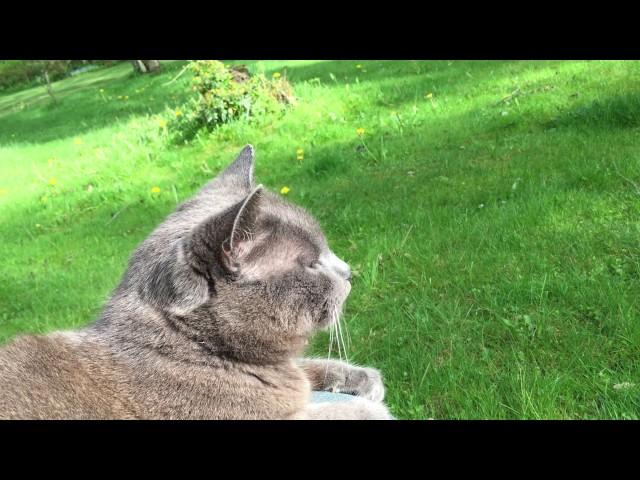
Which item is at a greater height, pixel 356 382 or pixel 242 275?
pixel 242 275

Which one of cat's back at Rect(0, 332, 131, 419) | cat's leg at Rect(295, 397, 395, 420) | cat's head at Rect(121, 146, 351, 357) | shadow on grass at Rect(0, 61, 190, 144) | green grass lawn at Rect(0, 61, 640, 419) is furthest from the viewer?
shadow on grass at Rect(0, 61, 190, 144)

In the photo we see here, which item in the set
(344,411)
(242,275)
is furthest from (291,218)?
(344,411)

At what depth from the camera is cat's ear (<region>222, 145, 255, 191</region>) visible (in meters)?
2.49

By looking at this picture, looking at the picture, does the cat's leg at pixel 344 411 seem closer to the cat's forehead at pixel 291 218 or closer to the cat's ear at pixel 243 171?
the cat's forehead at pixel 291 218

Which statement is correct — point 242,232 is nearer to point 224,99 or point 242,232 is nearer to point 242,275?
point 242,275

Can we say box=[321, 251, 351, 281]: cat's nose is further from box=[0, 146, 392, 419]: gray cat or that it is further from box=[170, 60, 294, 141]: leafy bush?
box=[170, 60, 294, 141]: leafy bush

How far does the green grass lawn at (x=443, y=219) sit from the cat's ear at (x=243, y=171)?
3.96 feet

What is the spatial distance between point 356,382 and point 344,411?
0.44 m

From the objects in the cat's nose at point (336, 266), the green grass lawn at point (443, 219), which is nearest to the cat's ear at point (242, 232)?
the cat's nose at point (336, 266)

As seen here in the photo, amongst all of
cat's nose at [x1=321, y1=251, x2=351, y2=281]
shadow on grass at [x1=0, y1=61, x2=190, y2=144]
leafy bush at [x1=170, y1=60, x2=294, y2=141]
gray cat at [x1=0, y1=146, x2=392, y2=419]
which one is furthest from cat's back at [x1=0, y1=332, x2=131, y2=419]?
shadow on grass at [x1=0, y1=61, x2=190, y2=144]

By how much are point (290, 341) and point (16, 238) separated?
512cm

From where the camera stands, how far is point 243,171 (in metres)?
2.55

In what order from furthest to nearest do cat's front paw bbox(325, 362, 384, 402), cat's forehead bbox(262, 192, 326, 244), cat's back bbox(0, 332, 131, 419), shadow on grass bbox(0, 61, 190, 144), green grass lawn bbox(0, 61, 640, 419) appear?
shadow on grass bbox(0, 61, 190, 144) < green grass lawn bbox(0, 61, 640, 419) < cat's front paw bbox(325, 362, 384, 402) < cat's forehead bbox(262, 192, 326, 244) < cat's back bbox(0, 332, 131, 419)

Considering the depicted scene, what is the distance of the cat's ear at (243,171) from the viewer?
2.49 m
